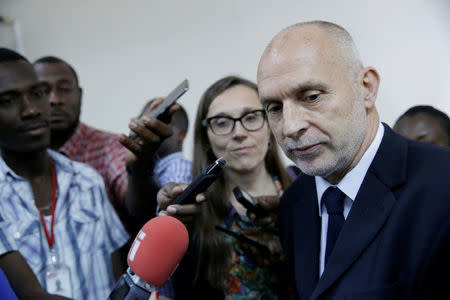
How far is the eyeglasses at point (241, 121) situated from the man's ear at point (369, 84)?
62cm

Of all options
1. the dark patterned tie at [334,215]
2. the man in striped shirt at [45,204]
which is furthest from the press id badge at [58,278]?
the dark patterned tie at [334,215]

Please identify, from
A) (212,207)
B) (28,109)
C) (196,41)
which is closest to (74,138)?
(28,109)

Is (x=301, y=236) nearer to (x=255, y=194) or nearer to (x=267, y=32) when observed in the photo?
(x=255, y=194)

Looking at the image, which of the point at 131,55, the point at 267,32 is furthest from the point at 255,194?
the point at 131,55

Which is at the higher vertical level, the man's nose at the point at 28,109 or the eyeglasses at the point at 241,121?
the man's nose at the point at 28,109

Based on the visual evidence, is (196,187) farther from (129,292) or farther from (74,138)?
(74,138)

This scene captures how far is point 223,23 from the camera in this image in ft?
10.8

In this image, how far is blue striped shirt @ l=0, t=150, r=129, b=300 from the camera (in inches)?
51.0

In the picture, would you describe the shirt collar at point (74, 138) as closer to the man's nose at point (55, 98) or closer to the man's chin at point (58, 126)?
the man's chin at point (58, 126)

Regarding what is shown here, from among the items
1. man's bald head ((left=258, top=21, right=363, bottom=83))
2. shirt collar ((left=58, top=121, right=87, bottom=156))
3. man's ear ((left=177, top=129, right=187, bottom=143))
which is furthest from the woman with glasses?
man's ear ((left=177, top=129, right=187, bottom=143))

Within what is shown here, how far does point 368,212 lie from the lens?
0.94 m

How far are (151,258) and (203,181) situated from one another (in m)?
0.22

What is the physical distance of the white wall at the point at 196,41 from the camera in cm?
292

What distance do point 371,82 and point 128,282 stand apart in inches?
29.8
